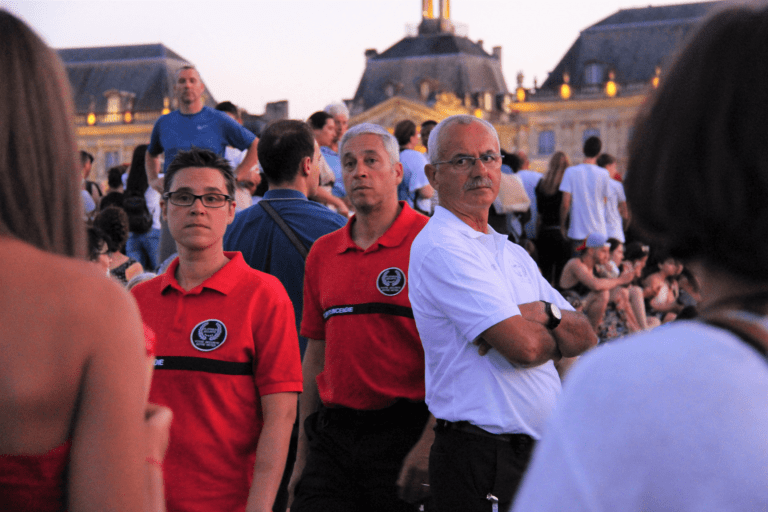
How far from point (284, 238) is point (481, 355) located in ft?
5.28

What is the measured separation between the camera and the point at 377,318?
11.9 feet

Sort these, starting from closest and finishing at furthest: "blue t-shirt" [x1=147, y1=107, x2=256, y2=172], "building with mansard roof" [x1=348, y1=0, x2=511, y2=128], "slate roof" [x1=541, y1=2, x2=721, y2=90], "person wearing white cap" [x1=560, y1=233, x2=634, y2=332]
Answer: "blue t-shirt" [x1=147, y1=107, x2=256, y2=172] → "person wearing white cap" [x1=560, y1=233, x2=634, y2=332] → "slate roof" [x1=541, y1=2, x2=721, y2=90] → "building with mansard roof" [x1=348, y1=0, x2=511, y2=128]

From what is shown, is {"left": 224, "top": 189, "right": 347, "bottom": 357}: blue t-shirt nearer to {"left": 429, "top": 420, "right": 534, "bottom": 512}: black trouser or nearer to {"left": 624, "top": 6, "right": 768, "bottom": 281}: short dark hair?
{"left": 429, "top": 420, "right": 534, "bottom": 512}: black trouser

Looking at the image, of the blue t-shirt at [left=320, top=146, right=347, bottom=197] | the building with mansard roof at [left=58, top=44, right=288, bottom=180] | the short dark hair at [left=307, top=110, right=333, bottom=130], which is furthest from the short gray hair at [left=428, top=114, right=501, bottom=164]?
the building with mansard roof at [left=58, top=44, right=288, bottom=180]

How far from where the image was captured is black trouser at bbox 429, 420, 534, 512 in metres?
2.94

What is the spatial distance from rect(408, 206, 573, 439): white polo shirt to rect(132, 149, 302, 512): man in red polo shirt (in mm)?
485

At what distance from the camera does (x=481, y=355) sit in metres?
2.98

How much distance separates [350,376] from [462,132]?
3.54 ft

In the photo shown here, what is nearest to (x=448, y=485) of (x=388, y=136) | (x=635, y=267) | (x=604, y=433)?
(x=388, y=136)

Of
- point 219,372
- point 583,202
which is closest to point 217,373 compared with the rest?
point 219,372

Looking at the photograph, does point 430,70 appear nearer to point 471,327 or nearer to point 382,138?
point 382,138

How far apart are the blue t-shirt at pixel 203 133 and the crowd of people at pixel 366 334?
2 centimetres

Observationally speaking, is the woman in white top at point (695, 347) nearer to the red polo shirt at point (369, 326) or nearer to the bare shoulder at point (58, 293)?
the bare shoulder at point (58, 293)

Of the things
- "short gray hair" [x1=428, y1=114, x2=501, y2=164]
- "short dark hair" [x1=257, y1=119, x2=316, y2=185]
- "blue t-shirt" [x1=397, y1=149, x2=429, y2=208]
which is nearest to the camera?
"short gray hair" [x1=428, y1=114, x2=501, y2=164]
